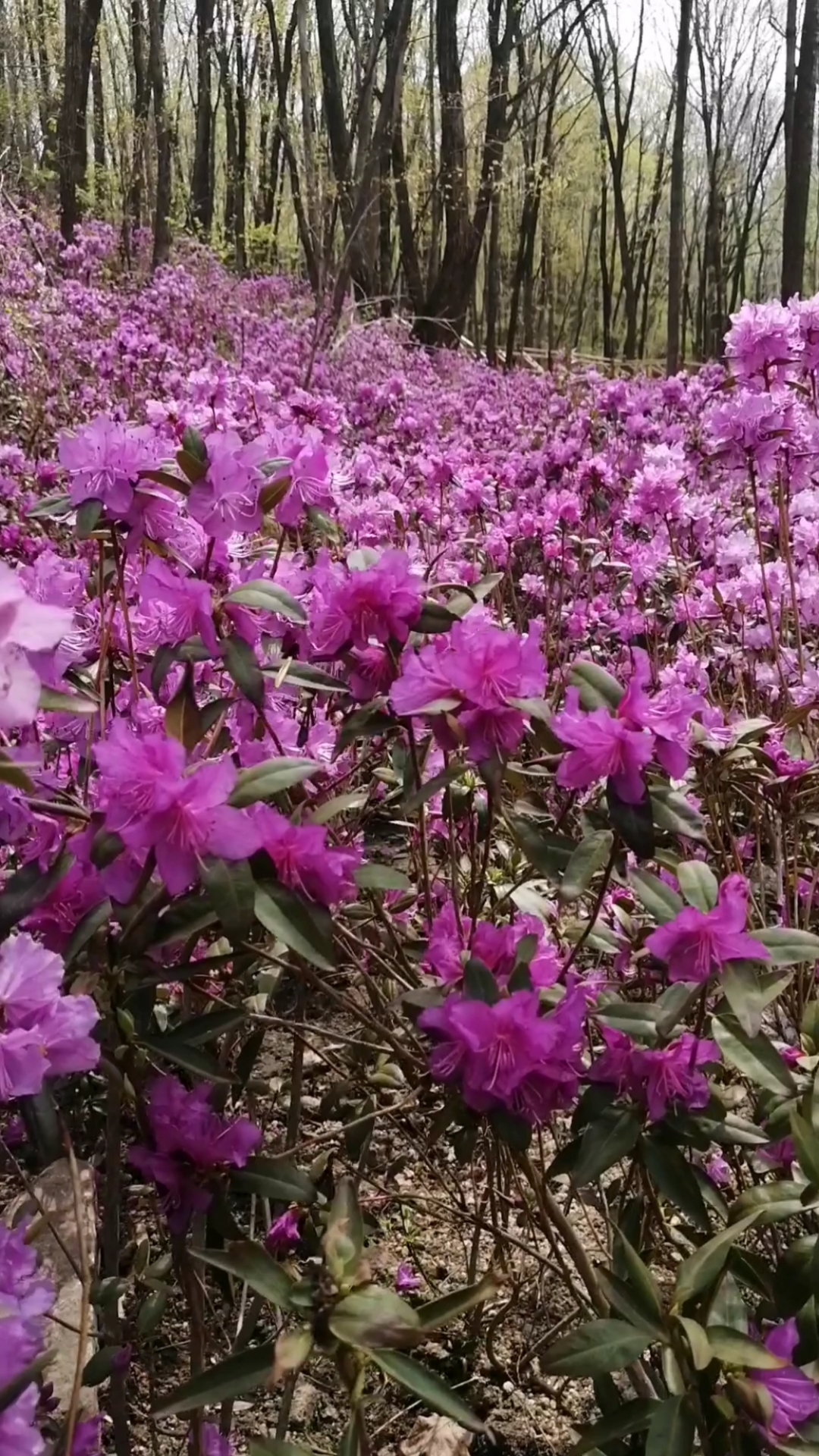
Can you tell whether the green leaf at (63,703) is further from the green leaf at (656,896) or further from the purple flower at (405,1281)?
the purple flower at (405,1281)

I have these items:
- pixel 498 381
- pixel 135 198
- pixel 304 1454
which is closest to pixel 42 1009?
pixel 304 1454

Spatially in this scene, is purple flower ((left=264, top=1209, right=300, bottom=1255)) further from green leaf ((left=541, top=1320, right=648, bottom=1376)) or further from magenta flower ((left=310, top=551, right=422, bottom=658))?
magenta flower ((left=310, top=551, right=422, bottom=658))

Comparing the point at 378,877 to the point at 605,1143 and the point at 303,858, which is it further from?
the point at 605,1143

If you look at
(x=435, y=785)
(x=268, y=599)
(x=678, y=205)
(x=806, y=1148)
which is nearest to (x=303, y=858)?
(x=435, y=785)

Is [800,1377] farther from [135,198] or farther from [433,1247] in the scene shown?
[135,198]

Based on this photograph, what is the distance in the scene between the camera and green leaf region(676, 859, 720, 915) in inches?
42.0

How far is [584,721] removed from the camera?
1.02 meters

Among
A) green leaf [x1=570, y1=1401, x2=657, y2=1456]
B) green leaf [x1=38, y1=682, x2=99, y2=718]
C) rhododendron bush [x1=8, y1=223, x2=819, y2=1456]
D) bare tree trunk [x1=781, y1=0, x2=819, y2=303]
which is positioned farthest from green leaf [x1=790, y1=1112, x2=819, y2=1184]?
bare tree trunk [x1=781, y1=0, x2=819, y2=303]

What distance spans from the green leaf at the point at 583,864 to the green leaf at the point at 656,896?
0.23 feet

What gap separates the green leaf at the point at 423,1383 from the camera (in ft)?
2.64

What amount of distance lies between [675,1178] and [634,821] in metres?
0.35

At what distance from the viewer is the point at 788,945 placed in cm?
109

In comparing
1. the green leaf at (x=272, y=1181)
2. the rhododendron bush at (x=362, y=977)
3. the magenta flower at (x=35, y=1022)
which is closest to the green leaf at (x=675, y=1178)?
the rhododendron bush at (x=362, y=977)

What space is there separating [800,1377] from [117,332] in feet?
19.9
